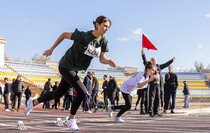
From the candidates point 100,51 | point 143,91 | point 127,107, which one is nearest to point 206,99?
point 143,91

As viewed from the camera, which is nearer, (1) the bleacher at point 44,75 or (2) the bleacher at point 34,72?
(1) the bleacher at point 44,75

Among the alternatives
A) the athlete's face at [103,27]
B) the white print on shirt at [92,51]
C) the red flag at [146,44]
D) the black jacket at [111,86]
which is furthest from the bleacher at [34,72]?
the athlete's face at [103,27]

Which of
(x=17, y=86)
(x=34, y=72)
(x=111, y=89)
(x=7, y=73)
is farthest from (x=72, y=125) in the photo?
(x=34, y=72)

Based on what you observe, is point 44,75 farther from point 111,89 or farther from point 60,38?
point 60,38

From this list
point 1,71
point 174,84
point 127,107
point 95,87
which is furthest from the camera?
point 1,71

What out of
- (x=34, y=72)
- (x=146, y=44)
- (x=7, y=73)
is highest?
(x=146, y=44)

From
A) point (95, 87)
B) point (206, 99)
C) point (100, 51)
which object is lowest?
point (206, 99)

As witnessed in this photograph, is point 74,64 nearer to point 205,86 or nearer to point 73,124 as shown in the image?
point 73,124

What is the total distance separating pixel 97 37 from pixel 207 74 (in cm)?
5142

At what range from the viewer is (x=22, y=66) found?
122ft

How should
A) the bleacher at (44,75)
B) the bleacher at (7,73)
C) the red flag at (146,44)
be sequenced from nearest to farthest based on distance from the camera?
the red flag at (146,44), the bleacher at (7,73), the bleacher at (44,75)

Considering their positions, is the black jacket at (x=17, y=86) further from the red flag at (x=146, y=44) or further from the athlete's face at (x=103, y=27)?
the athlete's face at (x=103, y=27)

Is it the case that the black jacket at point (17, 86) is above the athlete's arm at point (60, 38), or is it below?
A: below

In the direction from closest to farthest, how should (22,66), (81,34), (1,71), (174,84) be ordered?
(81,34), (174,84), (1,71), (22,66)
